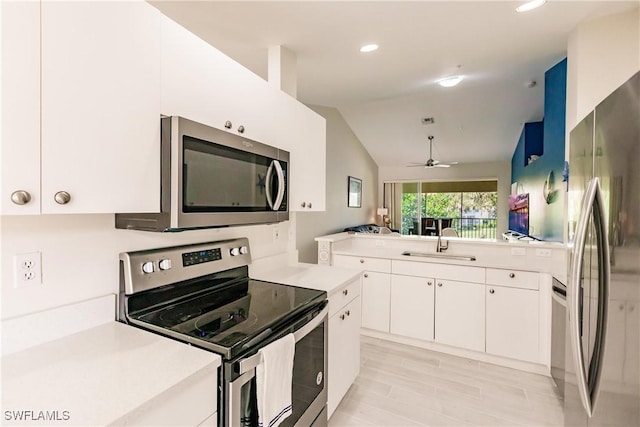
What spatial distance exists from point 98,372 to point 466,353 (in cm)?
283

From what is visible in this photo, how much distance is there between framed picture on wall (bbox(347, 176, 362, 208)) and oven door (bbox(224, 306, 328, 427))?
15.5 ft

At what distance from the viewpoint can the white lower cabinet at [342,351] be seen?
181 cm

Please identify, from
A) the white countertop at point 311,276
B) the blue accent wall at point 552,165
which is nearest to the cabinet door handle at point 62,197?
the white countertop at point 311,276

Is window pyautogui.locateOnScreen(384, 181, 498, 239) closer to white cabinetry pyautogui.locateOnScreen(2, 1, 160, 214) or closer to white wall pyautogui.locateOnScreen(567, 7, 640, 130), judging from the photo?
white wall pyautogui.locateOnScreen(567, 7, 640, 130)

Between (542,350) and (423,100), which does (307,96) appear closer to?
(423,100)

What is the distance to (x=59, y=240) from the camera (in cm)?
111

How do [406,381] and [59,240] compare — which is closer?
[59,240]

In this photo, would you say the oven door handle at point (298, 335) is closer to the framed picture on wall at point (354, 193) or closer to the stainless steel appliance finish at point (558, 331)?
the stainless steel appliance finish at point (558, 331)

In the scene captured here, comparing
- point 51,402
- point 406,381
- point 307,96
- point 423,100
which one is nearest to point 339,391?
point 406,381

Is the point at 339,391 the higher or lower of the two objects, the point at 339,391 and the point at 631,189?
the lower

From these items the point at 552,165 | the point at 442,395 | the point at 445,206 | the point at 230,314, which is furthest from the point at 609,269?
the point at 445,206

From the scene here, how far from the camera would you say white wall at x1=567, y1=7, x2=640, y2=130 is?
7.18 feet

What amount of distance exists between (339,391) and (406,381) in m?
0.73

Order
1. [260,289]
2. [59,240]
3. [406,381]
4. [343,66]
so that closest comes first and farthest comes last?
1. [59,240]
2. [260,289]
3. [406,381]
4. [343,66]
